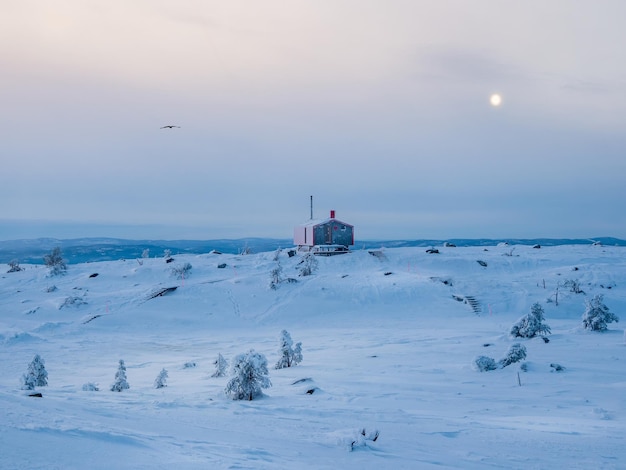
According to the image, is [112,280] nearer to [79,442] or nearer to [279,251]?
[279,251]

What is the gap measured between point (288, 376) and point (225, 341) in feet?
43.6

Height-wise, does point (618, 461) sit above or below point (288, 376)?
above

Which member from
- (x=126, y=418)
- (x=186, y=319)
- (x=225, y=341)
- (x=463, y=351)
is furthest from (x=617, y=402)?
(x=186, y=319)

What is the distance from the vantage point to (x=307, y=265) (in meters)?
47.9

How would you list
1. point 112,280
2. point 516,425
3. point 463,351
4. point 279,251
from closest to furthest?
point 516,425 → point 463,351 → point 112,280 → point 279,251

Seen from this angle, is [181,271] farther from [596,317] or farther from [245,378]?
[245,378]

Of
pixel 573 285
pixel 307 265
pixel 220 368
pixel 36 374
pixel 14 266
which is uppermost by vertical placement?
pixel 307 265

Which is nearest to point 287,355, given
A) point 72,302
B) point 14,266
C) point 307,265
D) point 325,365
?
point 325,365

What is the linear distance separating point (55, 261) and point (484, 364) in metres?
47.2

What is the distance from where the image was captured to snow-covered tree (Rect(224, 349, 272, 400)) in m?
13.5

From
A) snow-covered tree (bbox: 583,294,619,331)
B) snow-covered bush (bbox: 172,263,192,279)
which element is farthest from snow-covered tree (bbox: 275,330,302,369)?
snow-covered bush (bbox: 172,263,192,279)

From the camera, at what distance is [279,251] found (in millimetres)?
57219

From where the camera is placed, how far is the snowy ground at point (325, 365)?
834 centimetres

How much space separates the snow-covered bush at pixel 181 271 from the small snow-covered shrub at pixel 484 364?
1353 inches
